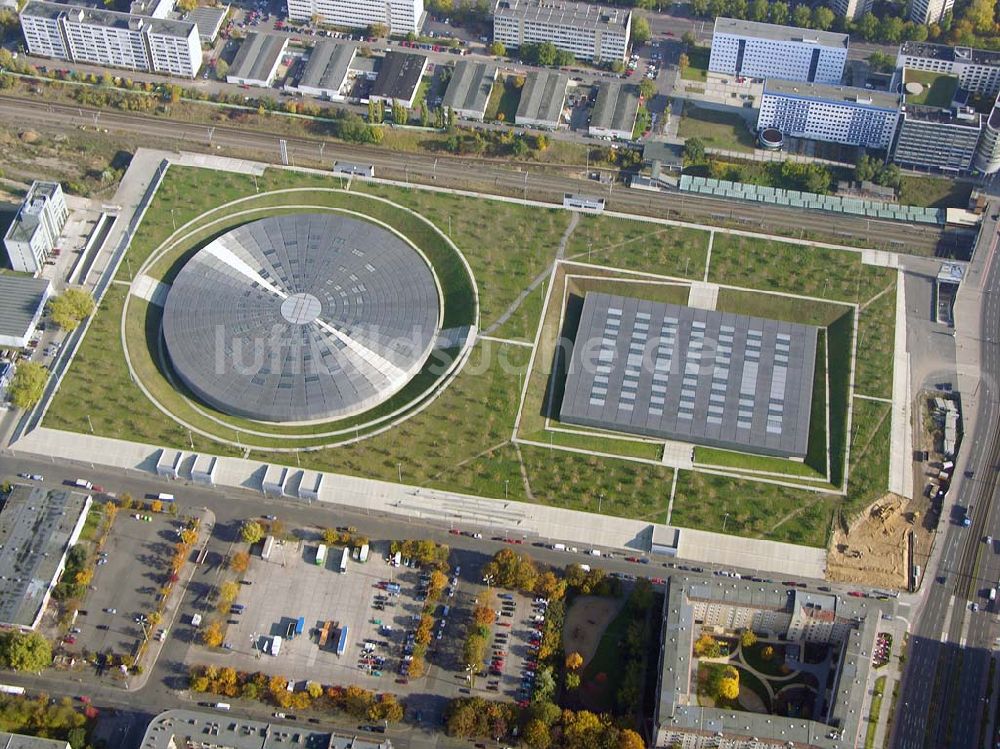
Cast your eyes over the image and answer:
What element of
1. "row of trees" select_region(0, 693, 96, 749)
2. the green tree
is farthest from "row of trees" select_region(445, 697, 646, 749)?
"row of trees" select_region(0, 693, 96, 749)

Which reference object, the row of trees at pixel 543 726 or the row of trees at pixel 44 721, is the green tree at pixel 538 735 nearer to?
the row of trees at pixel 543 726

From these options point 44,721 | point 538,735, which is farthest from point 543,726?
point 44,721

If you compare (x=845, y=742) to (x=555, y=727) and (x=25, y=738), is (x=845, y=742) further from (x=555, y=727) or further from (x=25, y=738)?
(x=25, y=738)

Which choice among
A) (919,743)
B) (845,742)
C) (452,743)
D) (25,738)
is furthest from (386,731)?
(919,743)

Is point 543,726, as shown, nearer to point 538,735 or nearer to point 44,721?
point 538,735

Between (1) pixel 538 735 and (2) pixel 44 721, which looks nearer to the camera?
(1) pixel 538 735

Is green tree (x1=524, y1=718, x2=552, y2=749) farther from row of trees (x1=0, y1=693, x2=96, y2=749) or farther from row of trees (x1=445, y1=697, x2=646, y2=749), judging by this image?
row of trees (x1=0, y1=693, x2=96, y2=749)

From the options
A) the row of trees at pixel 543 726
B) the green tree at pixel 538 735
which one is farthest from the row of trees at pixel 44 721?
the green tree at pixel 538 735

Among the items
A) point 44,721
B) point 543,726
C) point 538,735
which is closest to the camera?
point 538,735

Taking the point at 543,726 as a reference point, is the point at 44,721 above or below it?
below
